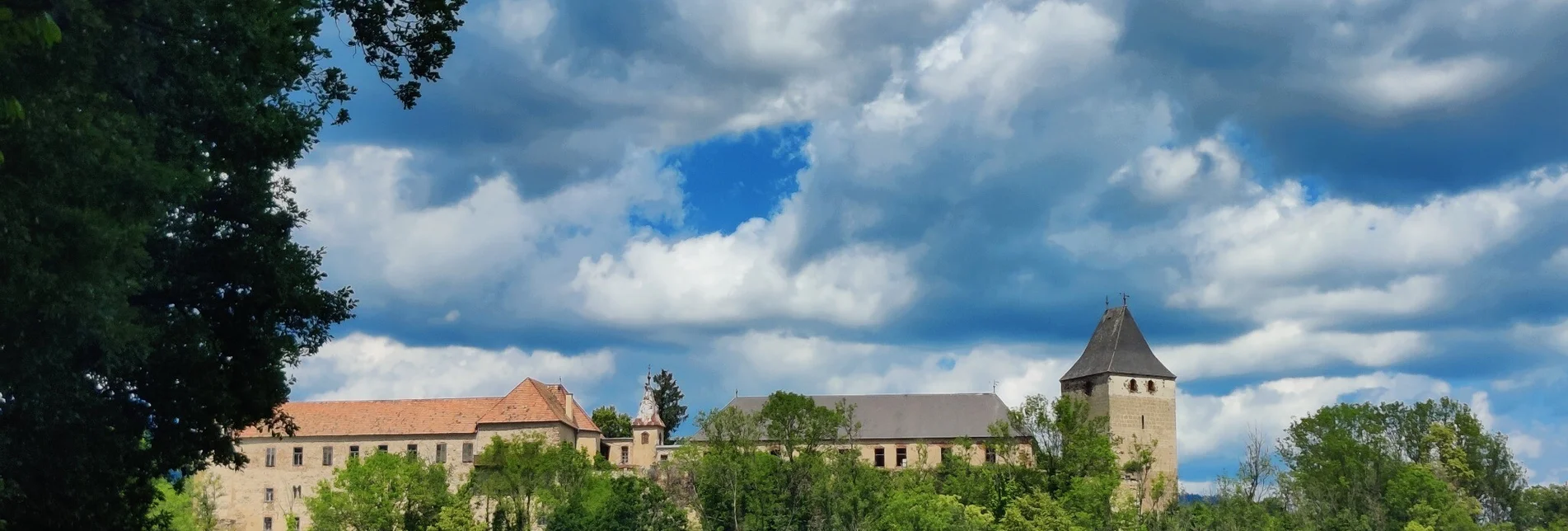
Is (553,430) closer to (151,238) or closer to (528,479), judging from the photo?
(528,479)

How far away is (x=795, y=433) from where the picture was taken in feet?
183

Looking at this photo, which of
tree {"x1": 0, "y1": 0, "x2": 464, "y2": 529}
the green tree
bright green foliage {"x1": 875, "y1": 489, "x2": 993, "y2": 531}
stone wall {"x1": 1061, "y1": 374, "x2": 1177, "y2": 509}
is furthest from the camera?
stone wall {"x1": 1061, "y1": 374, "x2": 1177, "y2": 509}

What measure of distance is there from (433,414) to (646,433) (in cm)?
1190

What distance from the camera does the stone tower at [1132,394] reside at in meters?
74.6

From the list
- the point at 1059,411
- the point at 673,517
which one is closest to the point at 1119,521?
the point at 1059,411

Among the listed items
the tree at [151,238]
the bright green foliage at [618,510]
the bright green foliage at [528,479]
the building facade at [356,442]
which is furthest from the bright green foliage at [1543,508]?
the tree at [151,238]

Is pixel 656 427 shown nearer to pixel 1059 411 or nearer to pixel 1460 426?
pixel 1059 411

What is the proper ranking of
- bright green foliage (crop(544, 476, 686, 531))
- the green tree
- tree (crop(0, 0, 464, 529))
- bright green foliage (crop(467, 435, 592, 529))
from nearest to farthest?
tree (crop(0, 0, 464, 529)) < bright green foliage (crop(544, 476, 686, 531)) < the green tree < bright green foliage (crop(467, 435, 592, 529))

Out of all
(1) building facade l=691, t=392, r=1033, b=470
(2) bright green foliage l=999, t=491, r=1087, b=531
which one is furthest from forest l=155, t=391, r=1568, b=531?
(1) building facade l=691, t=392, r=1033, b=470

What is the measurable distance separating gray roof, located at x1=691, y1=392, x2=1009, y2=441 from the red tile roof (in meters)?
10.6

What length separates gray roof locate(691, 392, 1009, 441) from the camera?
79.5m

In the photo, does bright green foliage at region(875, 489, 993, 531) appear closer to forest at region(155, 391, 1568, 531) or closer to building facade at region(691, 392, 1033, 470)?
forest at region(155, 391, 1568, 531)

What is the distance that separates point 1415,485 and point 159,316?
51009 mm

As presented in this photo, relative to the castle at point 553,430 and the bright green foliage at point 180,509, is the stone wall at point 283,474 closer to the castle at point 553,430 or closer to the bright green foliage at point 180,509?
the castle at point 553,430
